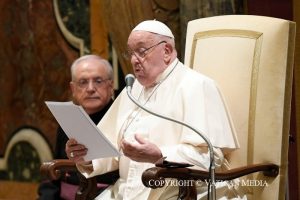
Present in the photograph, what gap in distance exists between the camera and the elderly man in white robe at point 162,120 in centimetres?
362

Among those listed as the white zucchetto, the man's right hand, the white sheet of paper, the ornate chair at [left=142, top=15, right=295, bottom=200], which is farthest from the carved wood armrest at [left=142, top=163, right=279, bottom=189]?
the white zucchetto

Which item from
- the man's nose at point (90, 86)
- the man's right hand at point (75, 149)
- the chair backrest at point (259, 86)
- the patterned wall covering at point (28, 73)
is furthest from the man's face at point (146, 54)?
the patterned wall covering at point (28, 73)

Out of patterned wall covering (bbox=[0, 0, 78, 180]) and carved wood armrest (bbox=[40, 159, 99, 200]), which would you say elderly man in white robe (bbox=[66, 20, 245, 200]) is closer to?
carved wood armrest (bbox=[40, 159, 99, 200])

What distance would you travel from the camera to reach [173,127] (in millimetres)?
3752

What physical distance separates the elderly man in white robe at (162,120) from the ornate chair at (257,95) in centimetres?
14

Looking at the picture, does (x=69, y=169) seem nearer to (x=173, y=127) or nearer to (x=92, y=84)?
(x=173, y=127)

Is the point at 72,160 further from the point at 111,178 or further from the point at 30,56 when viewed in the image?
the point at 30,56

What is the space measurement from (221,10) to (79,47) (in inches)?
89.3

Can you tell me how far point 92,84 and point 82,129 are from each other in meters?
0.99

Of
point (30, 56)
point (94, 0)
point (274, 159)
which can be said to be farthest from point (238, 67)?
point (30, 56)

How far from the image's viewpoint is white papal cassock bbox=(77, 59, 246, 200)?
141 inches

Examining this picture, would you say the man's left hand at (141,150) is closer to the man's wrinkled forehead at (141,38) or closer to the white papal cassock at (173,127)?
the white papal cassock at (173,127)

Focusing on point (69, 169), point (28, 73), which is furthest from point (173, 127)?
point (28, 73)

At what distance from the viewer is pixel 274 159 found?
378cm
